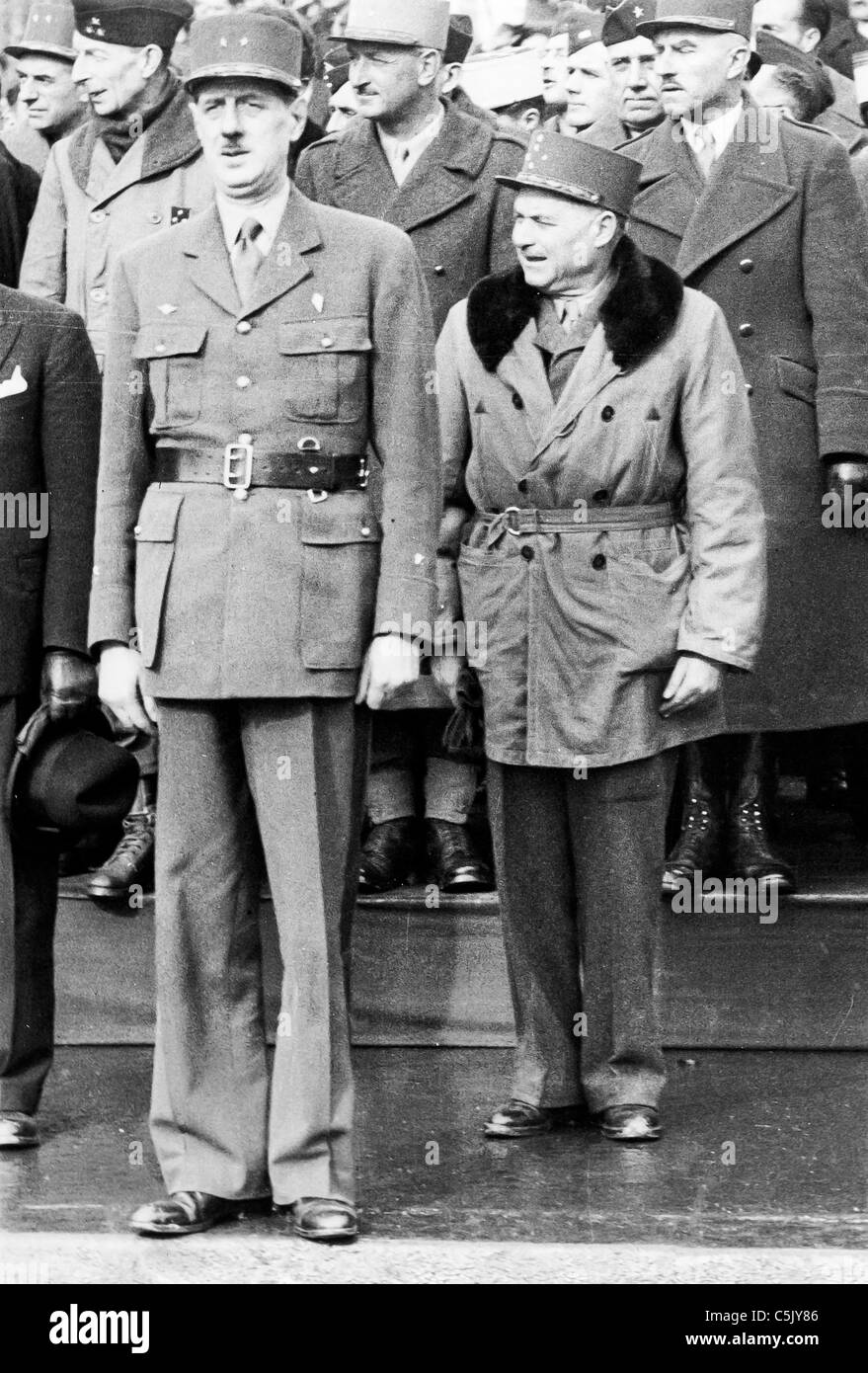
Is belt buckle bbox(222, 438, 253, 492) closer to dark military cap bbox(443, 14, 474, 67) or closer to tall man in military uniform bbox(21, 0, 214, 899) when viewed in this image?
tall man in military uniform bbox(21, 0, 214, 899)

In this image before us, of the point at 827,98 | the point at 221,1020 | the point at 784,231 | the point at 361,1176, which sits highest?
the point at 827,98

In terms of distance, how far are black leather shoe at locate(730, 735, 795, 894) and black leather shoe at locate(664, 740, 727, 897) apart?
40 millimetres

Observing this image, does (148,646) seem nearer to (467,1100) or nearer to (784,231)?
(467,1100)

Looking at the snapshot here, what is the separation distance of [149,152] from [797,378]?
1.81m

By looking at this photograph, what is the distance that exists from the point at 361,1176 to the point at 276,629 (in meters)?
1.23

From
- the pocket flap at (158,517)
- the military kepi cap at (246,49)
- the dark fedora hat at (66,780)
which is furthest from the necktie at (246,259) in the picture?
the dark fedora hat at (66,780)

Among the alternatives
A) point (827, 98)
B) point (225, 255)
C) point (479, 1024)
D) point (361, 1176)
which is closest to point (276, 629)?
point (225, 255)

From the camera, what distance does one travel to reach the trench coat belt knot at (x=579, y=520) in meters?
5.80

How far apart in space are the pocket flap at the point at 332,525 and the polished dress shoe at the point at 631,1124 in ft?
4.84

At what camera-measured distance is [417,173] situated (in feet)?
22.4

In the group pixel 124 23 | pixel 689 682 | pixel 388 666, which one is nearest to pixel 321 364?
pixel 388 666

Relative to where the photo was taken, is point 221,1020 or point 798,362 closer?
point 221,1020

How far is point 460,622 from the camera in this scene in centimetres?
598

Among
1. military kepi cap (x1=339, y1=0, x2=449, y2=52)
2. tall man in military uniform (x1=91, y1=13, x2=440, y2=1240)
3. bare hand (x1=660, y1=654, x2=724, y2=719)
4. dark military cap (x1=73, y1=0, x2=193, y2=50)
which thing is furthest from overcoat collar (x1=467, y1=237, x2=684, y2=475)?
dark military cap (x1=73, y1=0, x2=193, y2=50)
